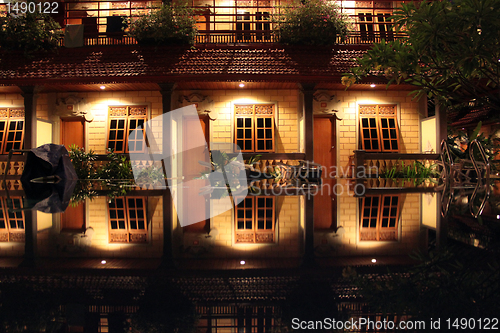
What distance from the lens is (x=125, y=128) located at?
13.0 m

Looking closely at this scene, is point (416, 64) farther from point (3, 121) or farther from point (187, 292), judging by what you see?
point (3, 121)

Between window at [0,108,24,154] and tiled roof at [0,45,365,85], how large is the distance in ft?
8.00

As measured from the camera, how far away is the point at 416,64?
4926 millimetres

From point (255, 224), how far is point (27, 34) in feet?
42.4

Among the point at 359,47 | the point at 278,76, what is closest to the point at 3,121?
the point at 278,76

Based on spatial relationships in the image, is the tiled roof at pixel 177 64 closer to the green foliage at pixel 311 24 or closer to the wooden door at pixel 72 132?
the green foliage at pixel 311 24

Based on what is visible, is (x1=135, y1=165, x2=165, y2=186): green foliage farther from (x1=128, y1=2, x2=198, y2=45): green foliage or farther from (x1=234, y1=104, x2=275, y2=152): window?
(x1=128, y1=2, x2=198, y2=45): green foliage

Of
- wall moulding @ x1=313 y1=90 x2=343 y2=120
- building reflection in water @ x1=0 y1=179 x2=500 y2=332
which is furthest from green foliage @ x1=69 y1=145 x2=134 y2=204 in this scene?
building reflection in water @ x1=0 y1=179 x2=500 y2=332

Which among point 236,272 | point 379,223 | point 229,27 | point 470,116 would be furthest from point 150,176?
point 470,116

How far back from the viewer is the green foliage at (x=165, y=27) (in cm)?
1174

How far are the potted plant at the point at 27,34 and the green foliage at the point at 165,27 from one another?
293 centimetres

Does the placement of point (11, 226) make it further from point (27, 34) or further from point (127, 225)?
point (27, 34)

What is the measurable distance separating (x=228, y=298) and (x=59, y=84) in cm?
1271

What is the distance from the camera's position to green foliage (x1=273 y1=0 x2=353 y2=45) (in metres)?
11.9
